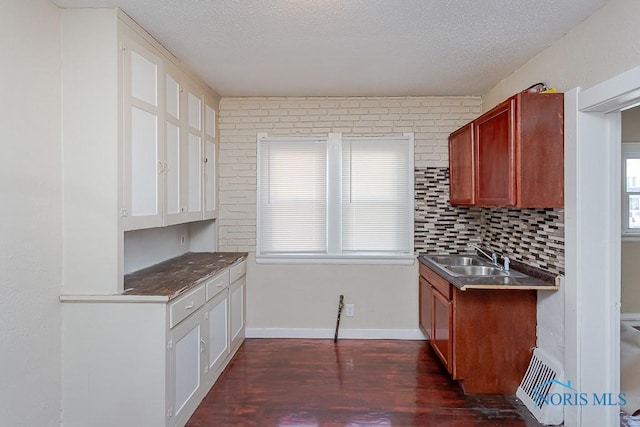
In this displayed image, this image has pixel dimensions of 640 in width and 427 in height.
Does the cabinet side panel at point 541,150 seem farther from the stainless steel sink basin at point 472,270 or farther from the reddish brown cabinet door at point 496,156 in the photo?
the stainless steel sink basin at point 472,270

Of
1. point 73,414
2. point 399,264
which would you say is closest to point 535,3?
point 399,264

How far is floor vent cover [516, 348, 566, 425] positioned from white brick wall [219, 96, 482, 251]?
2.06 meters

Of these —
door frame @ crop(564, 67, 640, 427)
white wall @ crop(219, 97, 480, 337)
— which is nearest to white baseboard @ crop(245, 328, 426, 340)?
white wall @ crop(219, 97, 480, 337)

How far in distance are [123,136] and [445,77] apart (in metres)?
2.63

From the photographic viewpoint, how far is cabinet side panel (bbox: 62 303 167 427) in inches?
83.4

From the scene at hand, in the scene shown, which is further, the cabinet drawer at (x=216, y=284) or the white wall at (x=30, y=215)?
the cabinet drawer at (x=216, y=284)

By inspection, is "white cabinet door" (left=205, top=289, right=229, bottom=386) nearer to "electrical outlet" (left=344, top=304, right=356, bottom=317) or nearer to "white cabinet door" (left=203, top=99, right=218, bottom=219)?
"white cabinet door" (left=203, top=99, right=218, bottom=219)

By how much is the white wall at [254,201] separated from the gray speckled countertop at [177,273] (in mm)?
414

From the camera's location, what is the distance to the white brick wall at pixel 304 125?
3.89m

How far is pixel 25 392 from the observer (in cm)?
187

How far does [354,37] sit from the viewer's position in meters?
2.47

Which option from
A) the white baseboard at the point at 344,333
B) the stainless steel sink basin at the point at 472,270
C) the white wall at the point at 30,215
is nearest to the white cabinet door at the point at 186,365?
the white wall at the point at 30,215

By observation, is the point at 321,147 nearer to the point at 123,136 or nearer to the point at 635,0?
the point at 123,136

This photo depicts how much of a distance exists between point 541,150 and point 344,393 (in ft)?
7.26
